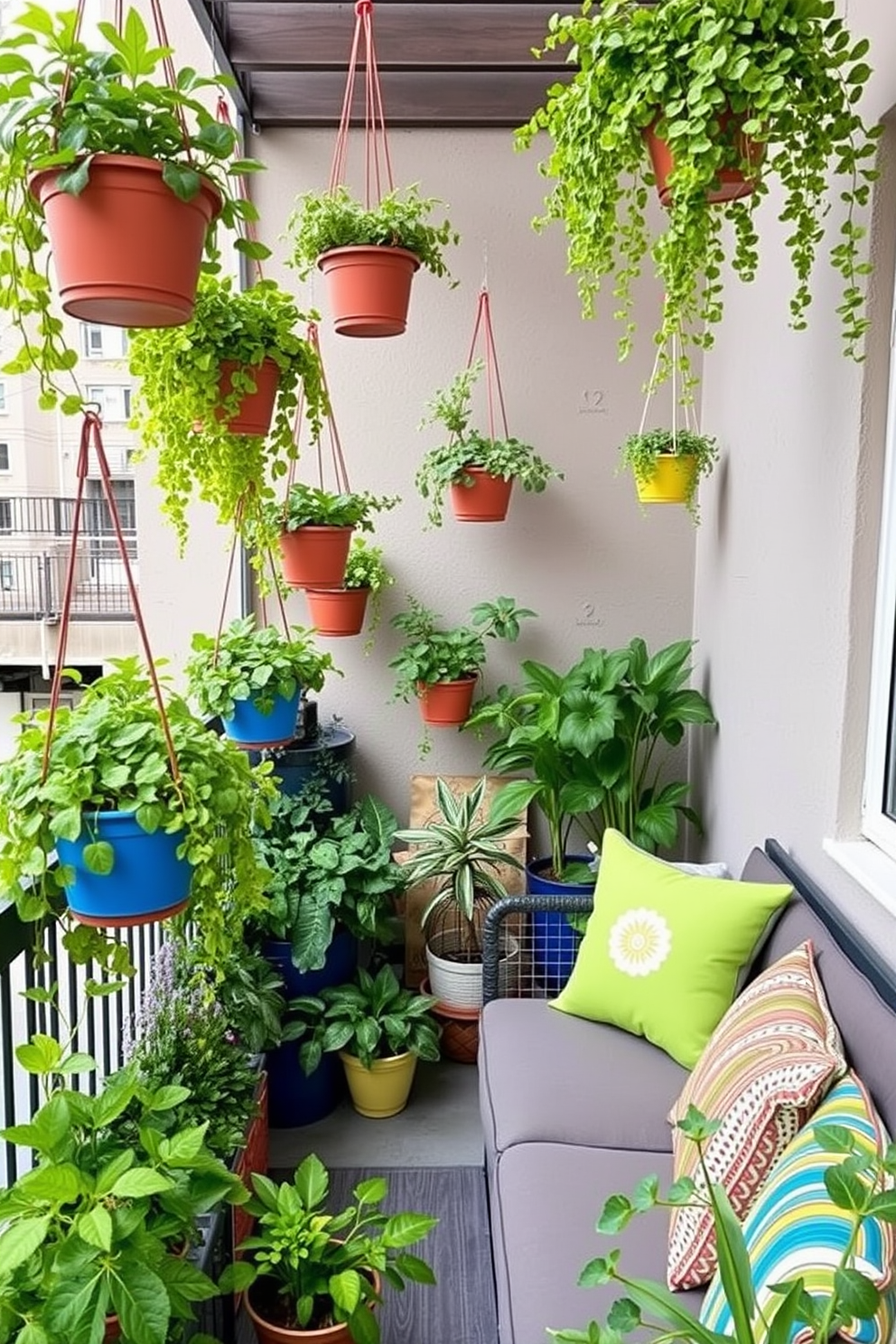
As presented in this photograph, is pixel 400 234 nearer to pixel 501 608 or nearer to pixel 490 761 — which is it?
pixel 501 608

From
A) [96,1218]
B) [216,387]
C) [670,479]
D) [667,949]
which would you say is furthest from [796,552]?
[96,1218]

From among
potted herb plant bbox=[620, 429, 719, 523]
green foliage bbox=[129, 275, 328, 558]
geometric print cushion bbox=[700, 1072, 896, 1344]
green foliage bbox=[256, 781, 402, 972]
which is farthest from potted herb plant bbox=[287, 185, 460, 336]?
geometric print cushion bbox=[700, 1072, 896, 1344]

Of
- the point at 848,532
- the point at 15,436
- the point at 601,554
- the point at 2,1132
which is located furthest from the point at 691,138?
the point at 601,554

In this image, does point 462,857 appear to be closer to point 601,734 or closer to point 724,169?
point 601,734

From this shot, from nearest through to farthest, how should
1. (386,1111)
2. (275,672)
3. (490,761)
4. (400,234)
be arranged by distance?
1. (275,672)
2. (400,234)
3. (386,1111)
4. (490,761)

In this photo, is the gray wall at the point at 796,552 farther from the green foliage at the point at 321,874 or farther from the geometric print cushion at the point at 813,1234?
the green foliage at the point at 321,874

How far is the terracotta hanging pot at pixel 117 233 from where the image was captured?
1.13 meters

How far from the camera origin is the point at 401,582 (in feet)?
11.0

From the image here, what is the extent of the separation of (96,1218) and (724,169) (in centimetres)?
168

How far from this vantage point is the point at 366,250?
91.8 inches

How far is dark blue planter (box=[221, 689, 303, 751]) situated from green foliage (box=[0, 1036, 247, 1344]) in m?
0.80

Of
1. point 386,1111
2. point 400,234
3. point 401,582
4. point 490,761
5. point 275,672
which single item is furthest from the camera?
point 401,582

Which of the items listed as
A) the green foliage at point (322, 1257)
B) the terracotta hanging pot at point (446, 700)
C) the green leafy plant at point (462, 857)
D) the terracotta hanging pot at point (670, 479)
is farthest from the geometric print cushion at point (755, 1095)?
the terracotta hanging pot at point (446, 700)

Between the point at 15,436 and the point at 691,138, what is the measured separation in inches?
47.8
